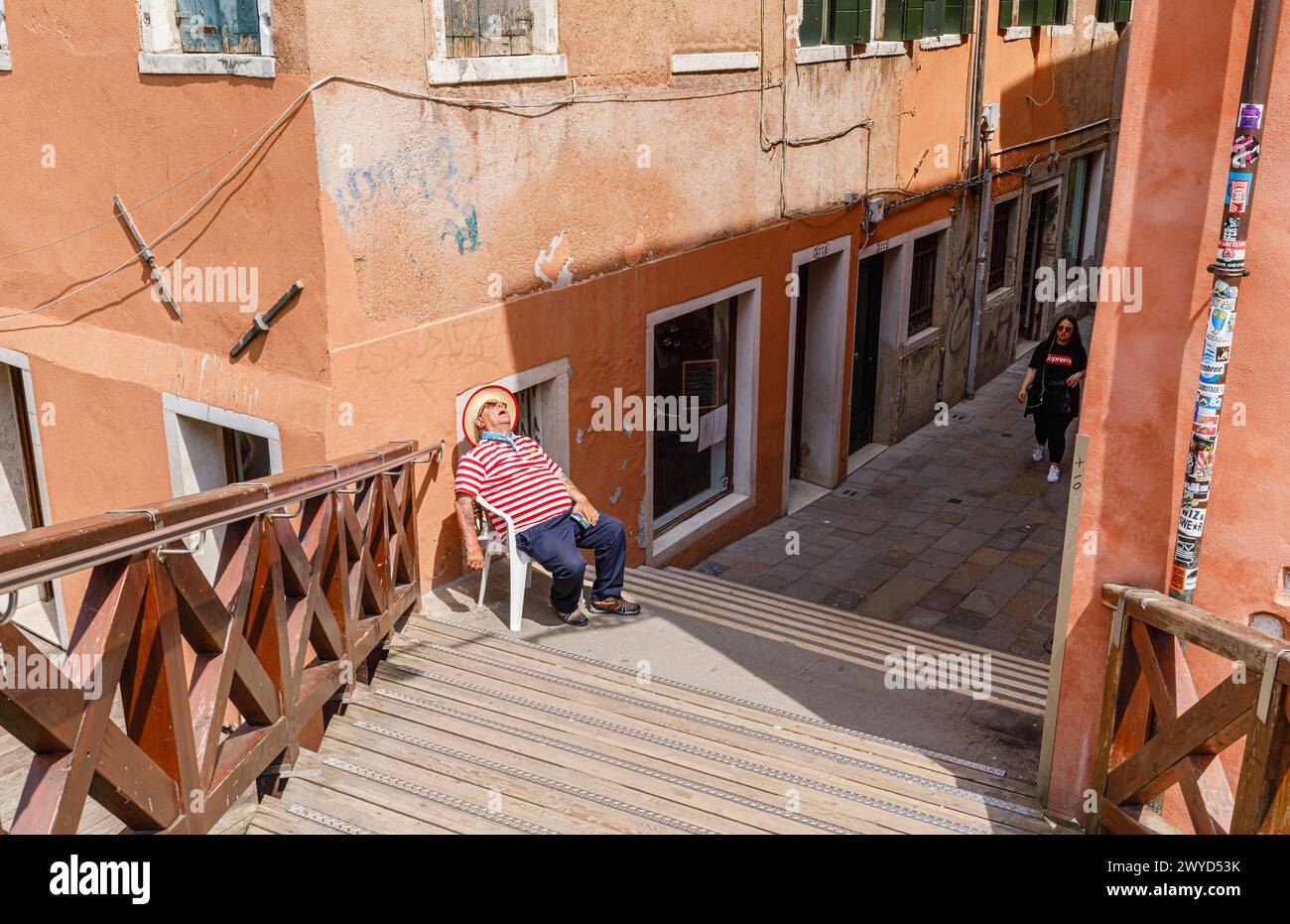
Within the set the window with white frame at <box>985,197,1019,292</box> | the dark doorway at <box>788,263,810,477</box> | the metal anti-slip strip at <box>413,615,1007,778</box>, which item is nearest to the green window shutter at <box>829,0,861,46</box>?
the dark doorway at <box>788,263,810,477</box>

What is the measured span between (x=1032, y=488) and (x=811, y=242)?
3.70 meters

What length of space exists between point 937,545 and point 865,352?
3.06m

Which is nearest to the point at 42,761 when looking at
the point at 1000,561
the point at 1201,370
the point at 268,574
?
the point at 268,574

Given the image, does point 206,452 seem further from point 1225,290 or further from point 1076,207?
point 1076,207

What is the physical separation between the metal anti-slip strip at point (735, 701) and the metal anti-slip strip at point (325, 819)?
1.85m

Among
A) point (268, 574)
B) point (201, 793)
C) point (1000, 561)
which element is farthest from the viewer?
point (1000, 561)

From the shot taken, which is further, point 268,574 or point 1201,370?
point 268,574

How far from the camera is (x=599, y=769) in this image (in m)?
5.36

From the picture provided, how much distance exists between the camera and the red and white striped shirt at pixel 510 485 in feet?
22.9

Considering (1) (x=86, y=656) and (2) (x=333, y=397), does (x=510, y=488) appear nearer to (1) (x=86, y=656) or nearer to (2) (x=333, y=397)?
(2) (x=333, y=397)

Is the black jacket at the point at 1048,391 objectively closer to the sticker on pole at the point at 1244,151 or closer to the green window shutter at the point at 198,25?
the sticker on pole at the point at 1244,151

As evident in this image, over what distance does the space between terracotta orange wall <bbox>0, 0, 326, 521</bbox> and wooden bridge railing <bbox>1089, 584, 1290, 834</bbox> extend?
426 cm

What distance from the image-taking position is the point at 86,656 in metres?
3.48

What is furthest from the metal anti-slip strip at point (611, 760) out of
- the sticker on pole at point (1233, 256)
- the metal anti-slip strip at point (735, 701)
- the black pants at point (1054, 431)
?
the black pants at point (1054, 431)
